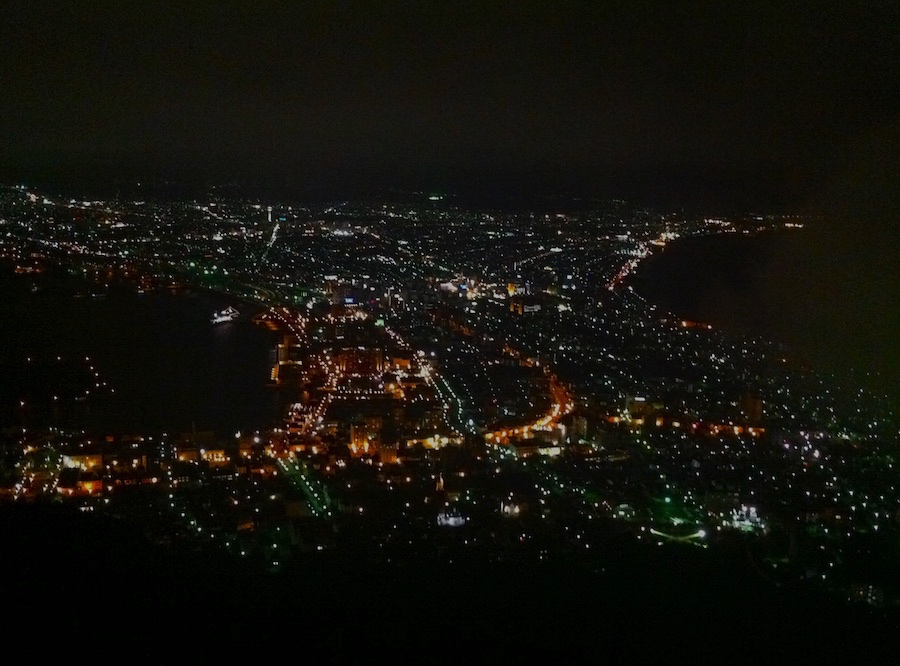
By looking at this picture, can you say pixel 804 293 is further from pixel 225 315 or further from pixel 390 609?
pixel 390 609

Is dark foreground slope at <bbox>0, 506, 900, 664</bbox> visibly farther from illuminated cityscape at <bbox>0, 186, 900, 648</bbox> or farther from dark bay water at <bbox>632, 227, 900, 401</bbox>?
dark bay water at <bbox>632, 227, 900, 401</bbox>

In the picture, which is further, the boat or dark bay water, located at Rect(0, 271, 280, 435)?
the boat

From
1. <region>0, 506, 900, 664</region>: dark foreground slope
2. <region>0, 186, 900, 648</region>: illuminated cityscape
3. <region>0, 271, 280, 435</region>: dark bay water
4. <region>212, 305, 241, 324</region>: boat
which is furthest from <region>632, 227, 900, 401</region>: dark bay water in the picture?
<region>212, 305, 241, 324</region>: boat

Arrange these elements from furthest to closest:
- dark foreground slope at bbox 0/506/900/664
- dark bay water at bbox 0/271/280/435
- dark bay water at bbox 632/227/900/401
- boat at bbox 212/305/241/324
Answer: boat at bbox 212/305/241/324, dark bay water at bbox 632/227/900/401, dark bay water at bbox 0/271/280/435, dark foreground slope at bbox 0/506/900/664

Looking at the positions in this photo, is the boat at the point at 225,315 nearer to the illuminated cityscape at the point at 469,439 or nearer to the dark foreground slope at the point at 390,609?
the illuminated cityscape at the point at 469,439

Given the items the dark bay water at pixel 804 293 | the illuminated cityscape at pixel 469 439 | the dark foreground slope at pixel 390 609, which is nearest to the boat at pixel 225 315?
the illuminated cityscape at pixel 469 439

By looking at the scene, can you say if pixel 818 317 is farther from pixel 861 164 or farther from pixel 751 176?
pixel 861 164
